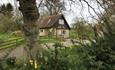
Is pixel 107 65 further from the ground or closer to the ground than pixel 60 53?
closer to the ground

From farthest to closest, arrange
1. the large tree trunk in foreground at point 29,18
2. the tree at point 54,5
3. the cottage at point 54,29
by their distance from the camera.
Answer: the tree at point 54,5 < the large tree trunk in foreground at point 29,18 < the cottage at point 54,29

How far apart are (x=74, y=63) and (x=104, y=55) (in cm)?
95

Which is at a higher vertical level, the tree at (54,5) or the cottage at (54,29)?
the tree at (54,5)

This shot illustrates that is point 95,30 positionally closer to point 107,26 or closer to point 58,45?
point 107,26

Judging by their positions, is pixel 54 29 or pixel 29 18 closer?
pixel 54 29

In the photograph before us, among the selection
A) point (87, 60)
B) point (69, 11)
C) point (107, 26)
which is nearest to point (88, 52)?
point (87, 60)

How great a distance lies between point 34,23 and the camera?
25.7 ft

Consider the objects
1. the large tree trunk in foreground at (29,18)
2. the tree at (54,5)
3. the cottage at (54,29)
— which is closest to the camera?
the cottage at (54,29)

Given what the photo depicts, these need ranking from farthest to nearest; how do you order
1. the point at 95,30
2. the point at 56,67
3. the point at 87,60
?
1. the point at 95,30
2. the point at 87,60
3. the point at 56,67

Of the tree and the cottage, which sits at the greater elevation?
the tree

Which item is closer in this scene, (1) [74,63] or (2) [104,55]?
(1) [74,63]

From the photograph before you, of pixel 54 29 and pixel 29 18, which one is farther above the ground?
pixel 29 18

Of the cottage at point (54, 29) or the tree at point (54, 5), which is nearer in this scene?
the cottage at point (54, 29)

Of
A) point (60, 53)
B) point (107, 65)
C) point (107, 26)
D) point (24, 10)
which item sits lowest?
point (107, 65)
